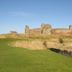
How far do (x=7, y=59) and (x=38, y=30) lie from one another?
108 metres

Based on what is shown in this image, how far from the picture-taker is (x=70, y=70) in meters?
17.0

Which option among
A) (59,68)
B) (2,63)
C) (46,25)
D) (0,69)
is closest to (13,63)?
(2,63)

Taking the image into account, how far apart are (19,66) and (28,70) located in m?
1.41

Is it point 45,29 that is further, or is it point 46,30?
point 45,29

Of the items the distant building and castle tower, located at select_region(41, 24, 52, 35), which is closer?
the distant building

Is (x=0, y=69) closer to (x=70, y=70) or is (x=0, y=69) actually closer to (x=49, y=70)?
(x=49, y=70)

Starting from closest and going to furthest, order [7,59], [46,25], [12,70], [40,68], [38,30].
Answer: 1. [12,70]
2. [40,68]
3. [7,59]
4. [46,25]
5. [38,30]

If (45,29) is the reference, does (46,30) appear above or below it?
below

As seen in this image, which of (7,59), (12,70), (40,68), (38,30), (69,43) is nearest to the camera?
(12,70)

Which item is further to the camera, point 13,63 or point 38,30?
point 38,30

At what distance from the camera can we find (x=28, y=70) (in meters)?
16.2

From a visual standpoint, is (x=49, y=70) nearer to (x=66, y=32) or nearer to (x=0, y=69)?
(x=0, y=69)

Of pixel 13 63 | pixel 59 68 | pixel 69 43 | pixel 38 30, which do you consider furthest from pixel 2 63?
pixel 38 30

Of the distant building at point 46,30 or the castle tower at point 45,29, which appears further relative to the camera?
the castle tower at point 45,29
